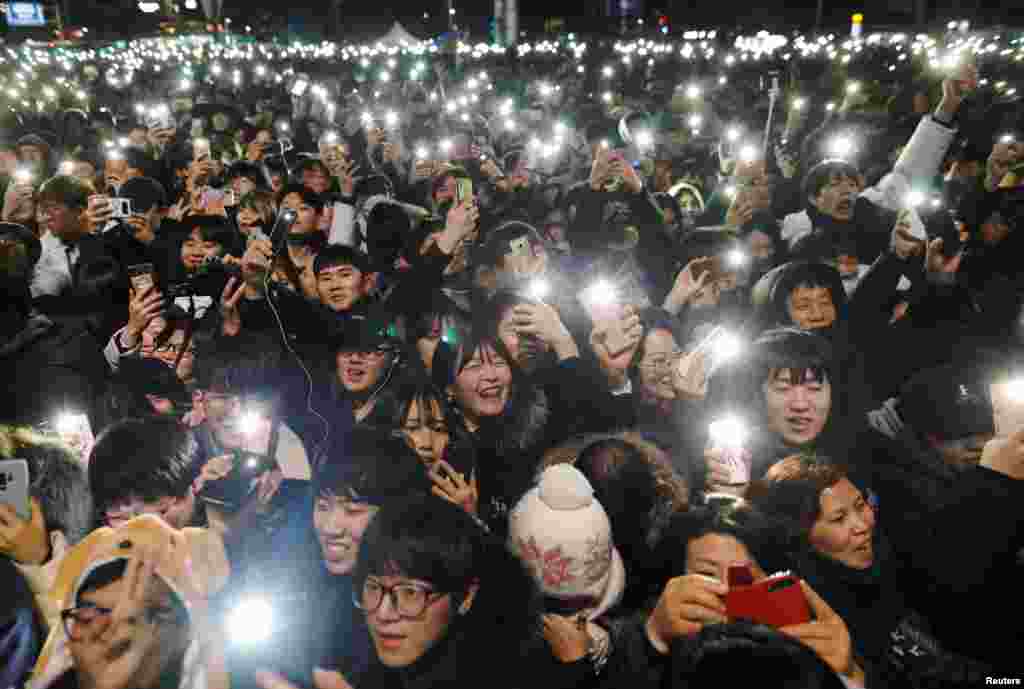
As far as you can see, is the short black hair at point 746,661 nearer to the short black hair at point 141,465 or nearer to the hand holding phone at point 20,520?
the short black hair at point 141,465

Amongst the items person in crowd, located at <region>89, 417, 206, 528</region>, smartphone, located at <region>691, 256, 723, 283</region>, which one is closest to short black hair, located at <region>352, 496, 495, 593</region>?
person in crowd, located at <region>89, 417, 206, 528</region>

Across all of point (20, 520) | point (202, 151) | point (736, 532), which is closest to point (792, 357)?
point (736, 532)

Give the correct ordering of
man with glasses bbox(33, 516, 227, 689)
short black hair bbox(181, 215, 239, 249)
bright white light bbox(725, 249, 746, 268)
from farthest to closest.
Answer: short black hair bbox(181, 215, 239, 249) < bright white light bbox(725, 249, 746, 268) < man with glasses bbox(33, 516, 227, 689)

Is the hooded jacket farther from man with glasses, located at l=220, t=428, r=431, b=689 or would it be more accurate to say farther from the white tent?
the white tent

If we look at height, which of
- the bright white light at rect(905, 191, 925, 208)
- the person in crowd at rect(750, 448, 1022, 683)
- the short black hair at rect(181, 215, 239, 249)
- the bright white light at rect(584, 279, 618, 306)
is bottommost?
the person in crowd at rect(750, 448, 1022, 683)

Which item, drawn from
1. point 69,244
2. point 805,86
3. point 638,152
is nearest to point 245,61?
point 805,86

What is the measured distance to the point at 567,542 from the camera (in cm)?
218

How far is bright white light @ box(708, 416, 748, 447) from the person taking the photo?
110 inches

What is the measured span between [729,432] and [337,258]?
7.22 ft

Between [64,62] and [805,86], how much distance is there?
1847 cm

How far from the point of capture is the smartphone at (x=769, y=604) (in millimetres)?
1699

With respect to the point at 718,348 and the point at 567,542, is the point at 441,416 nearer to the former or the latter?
the point at 567,542

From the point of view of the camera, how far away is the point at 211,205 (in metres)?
5.47

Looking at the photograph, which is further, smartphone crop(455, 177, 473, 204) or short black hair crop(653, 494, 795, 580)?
smartphone crop(455, 177, 473, 204)
